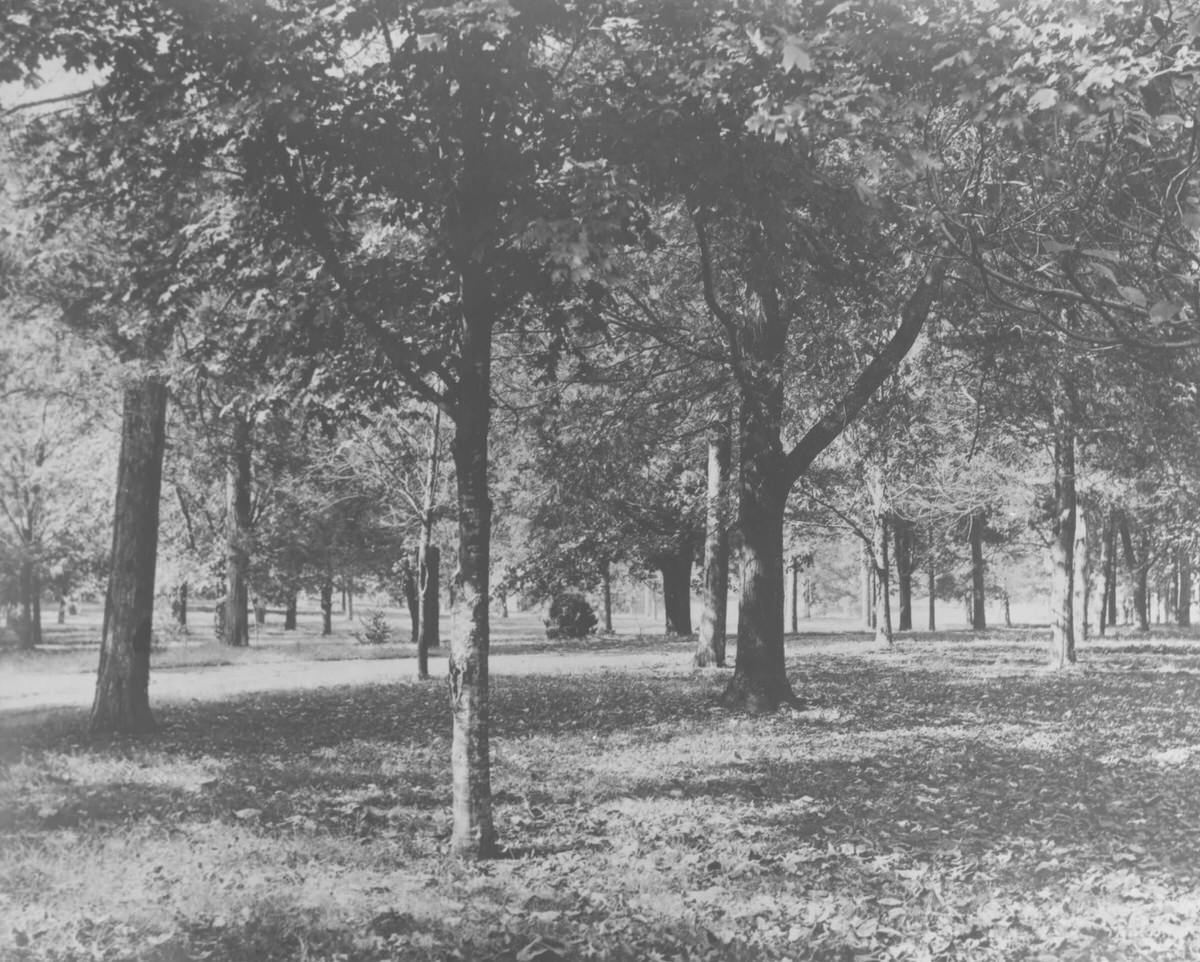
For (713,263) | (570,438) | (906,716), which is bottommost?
(906,716)

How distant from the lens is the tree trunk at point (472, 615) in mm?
6340

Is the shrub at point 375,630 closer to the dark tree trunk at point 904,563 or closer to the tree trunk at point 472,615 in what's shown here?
the dark tree trunk at point 904,563

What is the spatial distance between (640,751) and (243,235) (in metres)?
6.62

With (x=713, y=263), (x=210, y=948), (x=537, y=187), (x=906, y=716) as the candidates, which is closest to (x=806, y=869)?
(x=210, y=948)

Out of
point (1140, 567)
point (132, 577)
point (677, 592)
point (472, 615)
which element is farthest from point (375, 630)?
point (1140, 567)

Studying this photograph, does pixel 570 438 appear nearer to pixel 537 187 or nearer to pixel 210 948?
pixel 537 187

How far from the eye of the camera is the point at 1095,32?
4.40m

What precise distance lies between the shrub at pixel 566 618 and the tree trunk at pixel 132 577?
24580 mm

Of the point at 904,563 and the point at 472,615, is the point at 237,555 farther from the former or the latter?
the point at 904,563

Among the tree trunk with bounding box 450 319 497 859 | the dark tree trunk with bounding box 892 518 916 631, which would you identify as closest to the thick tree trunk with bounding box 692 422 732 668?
the tree trunk with bounding box 450 319 497 859

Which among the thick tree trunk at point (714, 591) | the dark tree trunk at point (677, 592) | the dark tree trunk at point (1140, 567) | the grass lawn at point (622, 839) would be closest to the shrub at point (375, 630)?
A: the dark tree trunk at point (677, 592)

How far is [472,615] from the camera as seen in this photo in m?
6.36

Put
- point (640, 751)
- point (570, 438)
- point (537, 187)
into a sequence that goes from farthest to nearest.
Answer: point (570, 438) < point (640, 751) < point (537, 187)

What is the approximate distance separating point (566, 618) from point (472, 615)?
1150 inches
